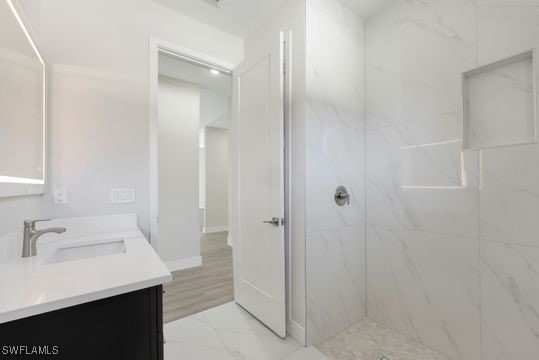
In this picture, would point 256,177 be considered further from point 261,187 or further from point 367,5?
point 367,5

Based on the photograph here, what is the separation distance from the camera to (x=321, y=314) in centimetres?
180

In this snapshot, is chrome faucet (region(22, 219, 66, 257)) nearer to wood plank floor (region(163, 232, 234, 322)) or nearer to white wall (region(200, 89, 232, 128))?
wood plank floor (region(163, 232, 234, 322))

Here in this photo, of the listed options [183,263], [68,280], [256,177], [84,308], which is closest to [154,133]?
[256,177]

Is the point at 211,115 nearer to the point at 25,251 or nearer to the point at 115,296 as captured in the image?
the point at 25,251

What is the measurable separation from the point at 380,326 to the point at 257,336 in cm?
A: 101

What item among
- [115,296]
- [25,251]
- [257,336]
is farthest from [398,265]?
[25,251]

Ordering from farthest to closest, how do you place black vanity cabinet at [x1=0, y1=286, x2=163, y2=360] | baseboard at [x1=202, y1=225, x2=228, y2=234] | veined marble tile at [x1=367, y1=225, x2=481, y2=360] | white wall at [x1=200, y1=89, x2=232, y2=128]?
baseboard at [x1=202, y1=225, x2=228, y2=234] < white wall at [x1=200, y1=89, x2=232, y2=128] < veined marble tile at [x1=367, y1=225, x2=481, y2=360] < black vanity cabinet at [x1=0, y1=286, x2=163, y2=360]

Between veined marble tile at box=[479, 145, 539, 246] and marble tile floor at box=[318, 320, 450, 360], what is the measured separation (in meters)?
0.92

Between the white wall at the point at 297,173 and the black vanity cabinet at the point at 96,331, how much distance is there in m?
1.10

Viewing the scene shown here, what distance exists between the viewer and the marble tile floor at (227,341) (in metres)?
1.64

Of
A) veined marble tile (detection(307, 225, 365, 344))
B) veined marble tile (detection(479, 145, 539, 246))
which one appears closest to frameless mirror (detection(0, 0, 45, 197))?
veined marble tile (detection(307, 225, 365, 344))

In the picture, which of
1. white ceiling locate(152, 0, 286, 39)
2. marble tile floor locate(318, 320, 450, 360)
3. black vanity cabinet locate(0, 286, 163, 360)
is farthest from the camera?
white ceiling locate(152, 0, 286, 39)

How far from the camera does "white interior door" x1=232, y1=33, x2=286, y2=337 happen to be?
5.84 ft

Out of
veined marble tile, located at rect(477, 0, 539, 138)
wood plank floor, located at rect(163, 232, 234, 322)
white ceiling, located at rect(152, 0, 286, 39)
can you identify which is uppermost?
white ceiling, located at rect(152, 0, 286, 39)
